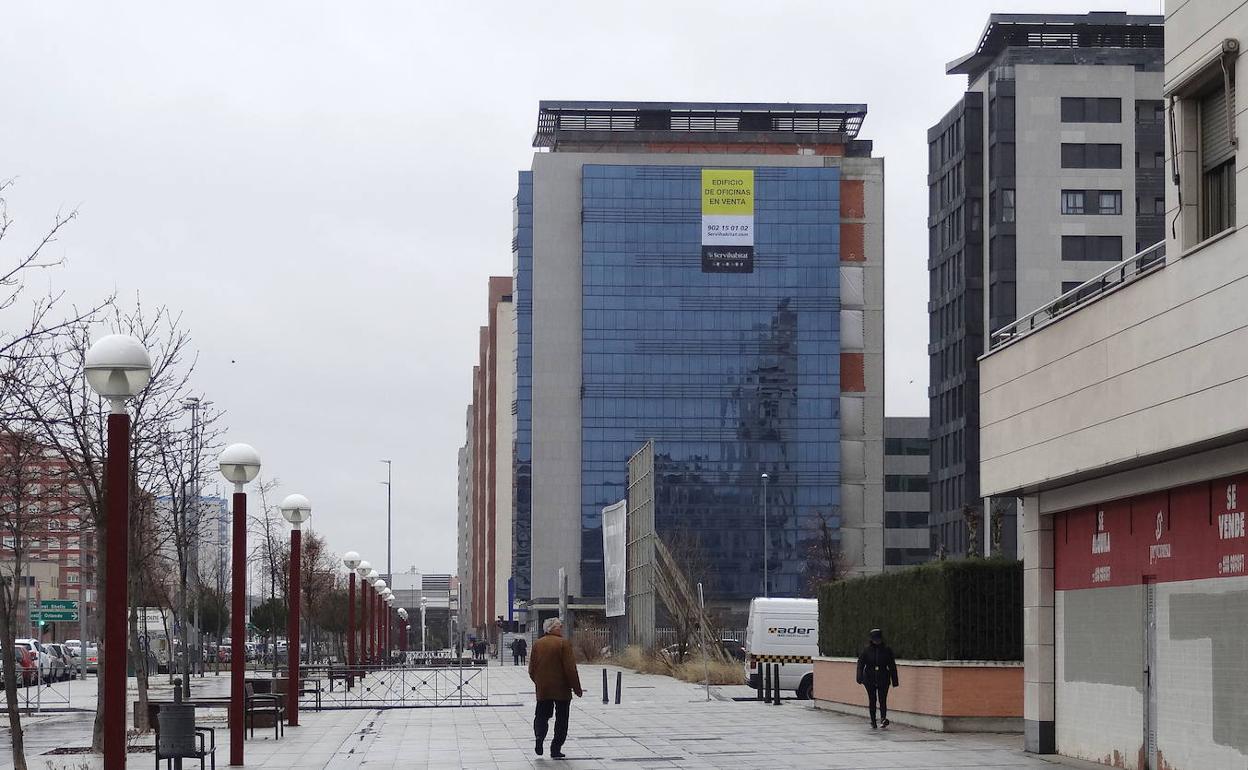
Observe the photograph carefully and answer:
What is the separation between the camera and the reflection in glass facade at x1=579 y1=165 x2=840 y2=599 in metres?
127

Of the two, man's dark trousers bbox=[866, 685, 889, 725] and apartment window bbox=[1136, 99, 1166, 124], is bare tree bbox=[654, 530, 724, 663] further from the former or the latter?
apartment window bbox=[1136, 99, 1166, 124]

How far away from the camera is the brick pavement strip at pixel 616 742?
21.8 metres

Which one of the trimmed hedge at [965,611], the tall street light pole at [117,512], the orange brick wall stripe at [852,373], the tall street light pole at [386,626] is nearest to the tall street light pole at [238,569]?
the tall street light pole at [117,512]

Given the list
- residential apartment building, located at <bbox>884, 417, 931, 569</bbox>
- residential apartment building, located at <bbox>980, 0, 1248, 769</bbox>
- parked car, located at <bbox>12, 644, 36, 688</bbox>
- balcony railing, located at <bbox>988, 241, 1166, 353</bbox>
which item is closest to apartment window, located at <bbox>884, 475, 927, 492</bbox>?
residential apartment building, located at <bbox>884, 417, 931, 569</bbox>

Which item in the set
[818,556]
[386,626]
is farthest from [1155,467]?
[818,556]

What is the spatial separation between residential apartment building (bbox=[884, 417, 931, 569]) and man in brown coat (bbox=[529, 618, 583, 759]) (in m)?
115

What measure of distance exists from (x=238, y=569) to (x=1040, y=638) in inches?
382

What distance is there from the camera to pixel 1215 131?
55.9 ft

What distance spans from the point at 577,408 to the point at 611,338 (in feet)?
18.9

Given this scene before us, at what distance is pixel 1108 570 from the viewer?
2006 cm

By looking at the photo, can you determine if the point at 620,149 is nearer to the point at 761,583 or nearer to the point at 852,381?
the point at 852,381

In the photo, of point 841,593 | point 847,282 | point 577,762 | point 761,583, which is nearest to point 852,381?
point 847,282

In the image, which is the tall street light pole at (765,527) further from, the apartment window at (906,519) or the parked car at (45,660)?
the parked car at (45,660)

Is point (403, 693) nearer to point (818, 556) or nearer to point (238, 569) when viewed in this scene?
point (238, 569)
